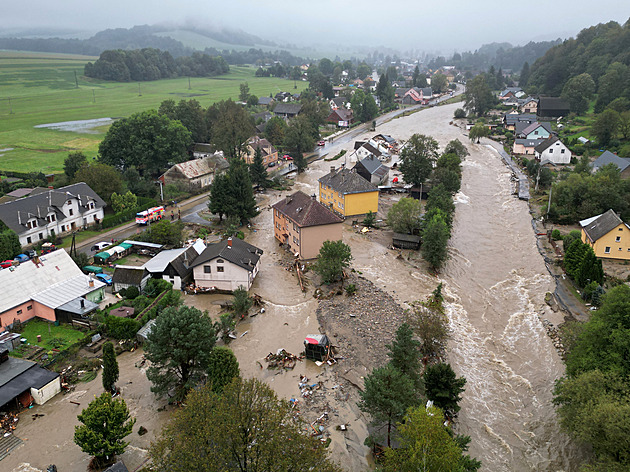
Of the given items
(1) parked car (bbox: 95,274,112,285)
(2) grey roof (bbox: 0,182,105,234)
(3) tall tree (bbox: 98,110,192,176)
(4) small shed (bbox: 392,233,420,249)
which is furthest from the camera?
(3) tall tree (bbox: 98,110,192,176)

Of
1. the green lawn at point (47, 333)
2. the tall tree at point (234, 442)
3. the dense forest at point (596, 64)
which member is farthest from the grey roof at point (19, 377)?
the dense forest at point (596, 64)

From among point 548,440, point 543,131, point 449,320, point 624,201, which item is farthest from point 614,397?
point 543,131

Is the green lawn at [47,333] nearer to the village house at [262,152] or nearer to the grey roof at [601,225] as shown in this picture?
the grey roof at [601,225]

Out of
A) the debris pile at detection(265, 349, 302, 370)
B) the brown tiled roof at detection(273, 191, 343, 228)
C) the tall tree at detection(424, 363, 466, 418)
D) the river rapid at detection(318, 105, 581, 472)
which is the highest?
the brown tiled roof at detection(273, 191, 343, 228)

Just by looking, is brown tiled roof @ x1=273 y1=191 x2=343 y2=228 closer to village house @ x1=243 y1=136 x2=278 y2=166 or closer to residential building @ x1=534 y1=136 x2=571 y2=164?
village house @ x1=243 y1=136 x2=278 y2=166

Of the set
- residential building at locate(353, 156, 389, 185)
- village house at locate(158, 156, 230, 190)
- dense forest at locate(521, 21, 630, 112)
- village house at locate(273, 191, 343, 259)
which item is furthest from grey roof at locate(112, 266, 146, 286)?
dense forest at locate(521, 21, 630, 112)

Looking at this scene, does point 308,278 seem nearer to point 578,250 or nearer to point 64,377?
point 64,377
